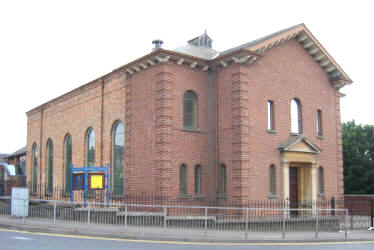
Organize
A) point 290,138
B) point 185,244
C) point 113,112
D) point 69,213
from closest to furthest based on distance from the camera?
point 185,244 → point 69,213 → point 290,138 → point 113,112

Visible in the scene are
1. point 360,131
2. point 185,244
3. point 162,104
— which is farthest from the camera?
point 360,131

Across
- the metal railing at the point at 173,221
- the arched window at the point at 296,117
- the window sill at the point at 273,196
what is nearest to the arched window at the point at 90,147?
the metal railing at the point at 173,221

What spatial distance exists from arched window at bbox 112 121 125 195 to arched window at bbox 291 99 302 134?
27.9 ft

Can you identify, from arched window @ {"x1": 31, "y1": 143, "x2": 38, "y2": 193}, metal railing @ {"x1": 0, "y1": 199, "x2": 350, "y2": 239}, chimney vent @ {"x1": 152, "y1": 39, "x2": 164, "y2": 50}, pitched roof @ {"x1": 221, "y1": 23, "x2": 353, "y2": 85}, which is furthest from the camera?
arched window @ {"x1": 31, "y1": 143, "x2": 38, "y2": 193}

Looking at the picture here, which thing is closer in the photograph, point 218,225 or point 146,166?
point 218,225

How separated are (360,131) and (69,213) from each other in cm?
2848

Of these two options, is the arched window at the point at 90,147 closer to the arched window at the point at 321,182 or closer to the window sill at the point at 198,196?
the window sill at the point at 198,196

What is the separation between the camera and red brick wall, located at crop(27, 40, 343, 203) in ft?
Result: 61.9

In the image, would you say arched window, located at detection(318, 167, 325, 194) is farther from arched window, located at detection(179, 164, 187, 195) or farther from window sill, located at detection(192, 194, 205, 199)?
arched window, located at detection(179, 164, 187, 195)

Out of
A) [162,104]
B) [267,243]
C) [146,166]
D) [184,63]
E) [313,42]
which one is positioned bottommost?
[267,243]

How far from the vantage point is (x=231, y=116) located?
1928cm

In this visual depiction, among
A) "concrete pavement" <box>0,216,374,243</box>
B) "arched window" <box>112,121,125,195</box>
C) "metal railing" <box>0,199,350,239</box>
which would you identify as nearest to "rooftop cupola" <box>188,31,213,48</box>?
"arched window" <box>112,121,125,195</box>

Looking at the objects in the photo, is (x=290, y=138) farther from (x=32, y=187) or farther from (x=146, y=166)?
(x=32, y=187)

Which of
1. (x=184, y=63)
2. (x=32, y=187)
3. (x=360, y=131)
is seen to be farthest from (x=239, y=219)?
(x=360, y=131)
